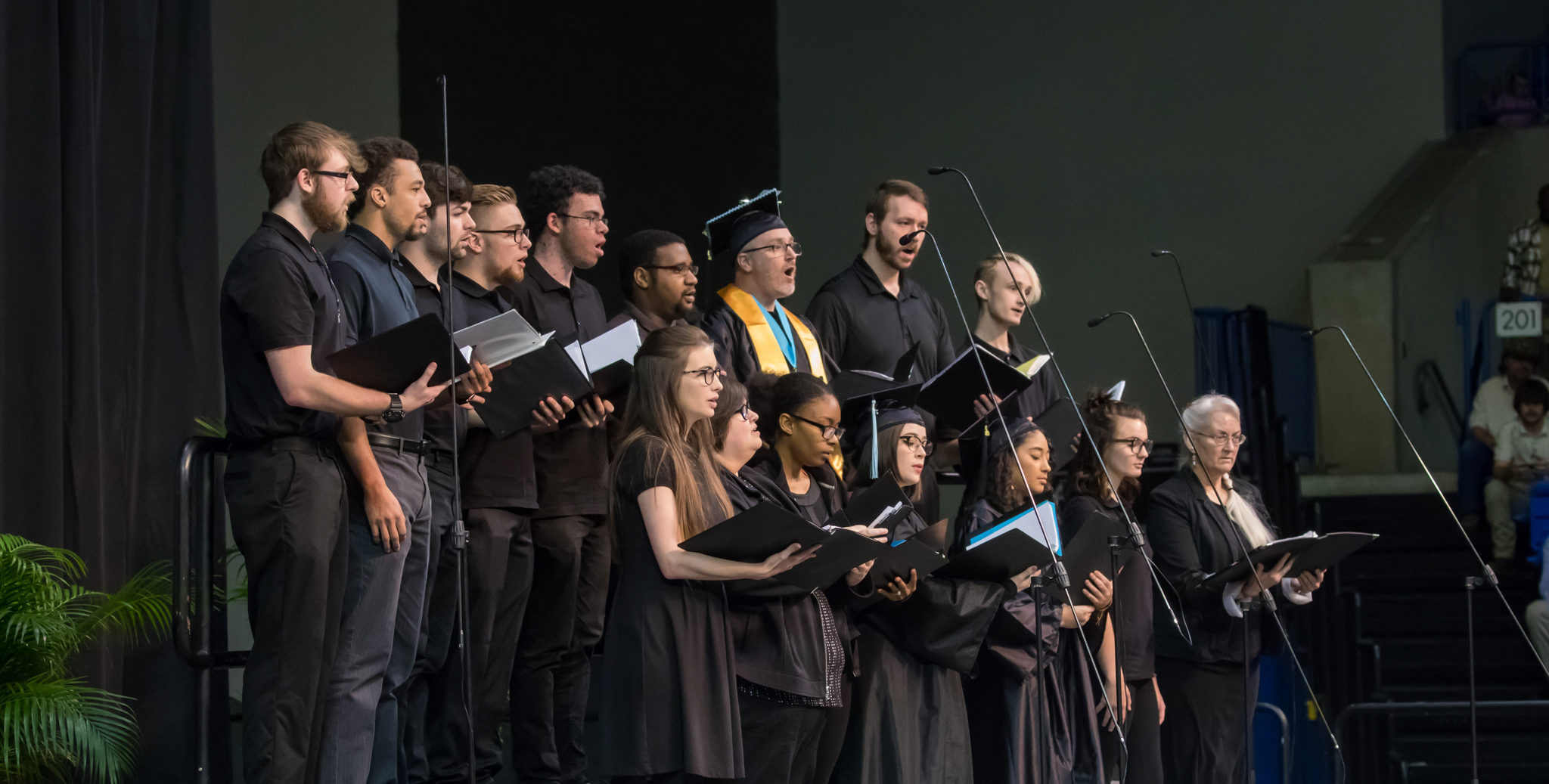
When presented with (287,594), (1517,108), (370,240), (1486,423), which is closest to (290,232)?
(370,240)

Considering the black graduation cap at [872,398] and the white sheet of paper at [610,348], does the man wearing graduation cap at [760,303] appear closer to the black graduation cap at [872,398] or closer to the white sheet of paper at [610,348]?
the black graduation cap at [872,398]

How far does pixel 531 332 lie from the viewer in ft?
10.5

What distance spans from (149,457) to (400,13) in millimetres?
2811

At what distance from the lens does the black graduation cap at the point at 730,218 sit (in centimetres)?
431

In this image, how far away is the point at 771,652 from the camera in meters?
3.19

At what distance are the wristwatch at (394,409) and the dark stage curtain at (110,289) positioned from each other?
139 centimetres

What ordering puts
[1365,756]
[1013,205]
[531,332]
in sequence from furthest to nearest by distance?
[1013,205] < [1365,756] < [531,332]

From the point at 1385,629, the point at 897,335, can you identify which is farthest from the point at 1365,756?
the point at 897,335

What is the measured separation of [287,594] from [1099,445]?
2442 millimetres

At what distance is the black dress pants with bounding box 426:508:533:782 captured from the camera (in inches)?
137

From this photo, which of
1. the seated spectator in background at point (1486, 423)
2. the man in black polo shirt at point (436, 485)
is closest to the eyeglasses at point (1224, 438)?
the man in black polo shirt at point (436, 485)

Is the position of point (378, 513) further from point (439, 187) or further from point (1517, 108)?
point (1517, 108)

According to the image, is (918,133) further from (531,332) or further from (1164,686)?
(531,332)

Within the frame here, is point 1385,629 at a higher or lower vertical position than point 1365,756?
higher
